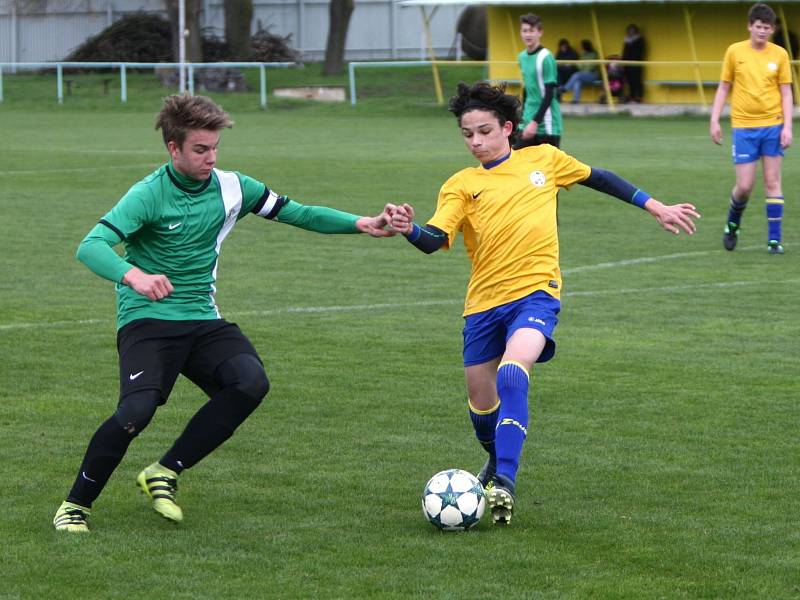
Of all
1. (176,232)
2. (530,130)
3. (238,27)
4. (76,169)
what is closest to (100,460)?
(176,232)

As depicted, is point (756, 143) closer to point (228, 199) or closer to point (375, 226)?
point (375, 226)

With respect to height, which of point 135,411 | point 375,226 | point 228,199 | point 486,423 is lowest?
point 486,423

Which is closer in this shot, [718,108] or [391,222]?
[391,222]

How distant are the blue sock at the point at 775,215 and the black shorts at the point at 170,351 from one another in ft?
27.4

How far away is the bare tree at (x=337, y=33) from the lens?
143 ft

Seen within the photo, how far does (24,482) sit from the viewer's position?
248 inches

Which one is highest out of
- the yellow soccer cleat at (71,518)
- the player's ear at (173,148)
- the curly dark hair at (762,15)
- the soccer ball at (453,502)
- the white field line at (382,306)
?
the curly dark hair at (762,15)

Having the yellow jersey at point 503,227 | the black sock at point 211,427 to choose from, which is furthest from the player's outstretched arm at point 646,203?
the black sock at point 211,427

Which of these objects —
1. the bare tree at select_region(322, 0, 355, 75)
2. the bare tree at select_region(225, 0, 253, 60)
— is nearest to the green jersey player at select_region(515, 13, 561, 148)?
the bare tree at select_region(322, 0, 355, 75)

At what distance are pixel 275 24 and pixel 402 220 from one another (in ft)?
164

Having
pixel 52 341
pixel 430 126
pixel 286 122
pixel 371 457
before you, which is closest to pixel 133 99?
pixel 286 122

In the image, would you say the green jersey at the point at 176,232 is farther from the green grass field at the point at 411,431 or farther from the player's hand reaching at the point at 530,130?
the player's hand reaching at the point at 530,130

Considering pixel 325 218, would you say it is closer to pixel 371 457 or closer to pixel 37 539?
pixel 371 457

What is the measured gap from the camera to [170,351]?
18.6 ft
